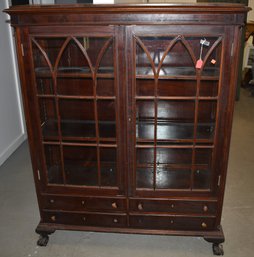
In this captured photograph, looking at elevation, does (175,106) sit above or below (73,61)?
below

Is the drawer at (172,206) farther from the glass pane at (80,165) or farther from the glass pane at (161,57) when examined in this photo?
the glass pane at (161,57)

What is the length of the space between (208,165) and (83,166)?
2.53 ft

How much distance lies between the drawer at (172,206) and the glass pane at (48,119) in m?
0.60

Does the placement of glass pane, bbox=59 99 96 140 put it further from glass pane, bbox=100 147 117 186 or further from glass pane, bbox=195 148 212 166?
glass pane, bbox=195 148 212 166

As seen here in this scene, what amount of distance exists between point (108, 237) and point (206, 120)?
974mm

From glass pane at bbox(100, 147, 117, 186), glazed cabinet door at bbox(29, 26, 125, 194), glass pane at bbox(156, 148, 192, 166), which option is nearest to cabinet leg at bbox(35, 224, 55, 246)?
glazed cabinet door at bbox(29, 26, 125, 194)

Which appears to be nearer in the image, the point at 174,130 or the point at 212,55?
the point at 212,55

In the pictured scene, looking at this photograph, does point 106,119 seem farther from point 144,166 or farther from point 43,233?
point 43,233

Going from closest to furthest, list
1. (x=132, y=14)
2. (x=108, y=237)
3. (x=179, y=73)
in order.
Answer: (x=132, y=14) < (x=179, y=73) < (x=108, y=237)

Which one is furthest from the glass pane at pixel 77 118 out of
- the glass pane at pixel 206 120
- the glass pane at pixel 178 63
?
the glass pane at pixel 206 120

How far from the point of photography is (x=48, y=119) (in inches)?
71.1

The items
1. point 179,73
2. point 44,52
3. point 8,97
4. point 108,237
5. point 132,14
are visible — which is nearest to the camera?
point 132,14

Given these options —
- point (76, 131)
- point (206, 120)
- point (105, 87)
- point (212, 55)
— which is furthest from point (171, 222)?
point (212, 55)

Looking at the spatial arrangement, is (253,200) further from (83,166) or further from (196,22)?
(196,22)
